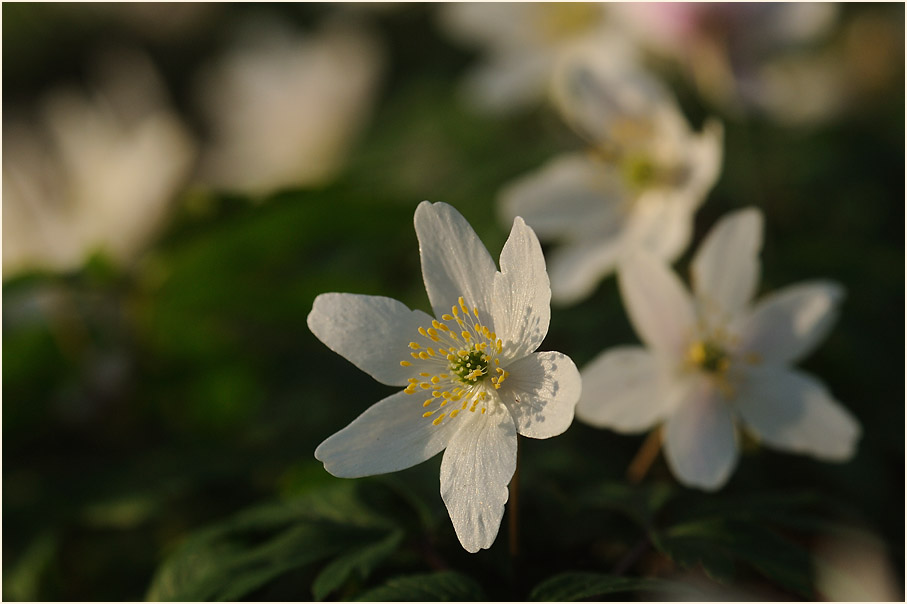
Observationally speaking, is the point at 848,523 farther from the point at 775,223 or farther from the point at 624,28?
the point at 624,28

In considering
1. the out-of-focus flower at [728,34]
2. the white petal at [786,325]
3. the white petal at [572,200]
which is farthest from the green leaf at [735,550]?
the out-of-focus flower at [728,34]

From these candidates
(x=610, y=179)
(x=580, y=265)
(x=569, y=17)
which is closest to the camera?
(x=580, y=265)

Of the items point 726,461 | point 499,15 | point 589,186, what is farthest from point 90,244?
point 726,461

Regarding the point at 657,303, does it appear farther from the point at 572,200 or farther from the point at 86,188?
the point at 86,188

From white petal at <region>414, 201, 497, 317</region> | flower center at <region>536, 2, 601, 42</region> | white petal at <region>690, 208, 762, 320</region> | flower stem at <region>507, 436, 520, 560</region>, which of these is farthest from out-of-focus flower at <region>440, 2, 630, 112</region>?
flower stem at <region>507, 436, 520, 560</region>

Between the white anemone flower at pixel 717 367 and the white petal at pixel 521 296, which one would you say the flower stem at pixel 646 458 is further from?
the white petal at pixel 521 296

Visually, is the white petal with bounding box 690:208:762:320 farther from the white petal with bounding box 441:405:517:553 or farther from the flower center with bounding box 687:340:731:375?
the white petal with bounding box 441:405:517:553

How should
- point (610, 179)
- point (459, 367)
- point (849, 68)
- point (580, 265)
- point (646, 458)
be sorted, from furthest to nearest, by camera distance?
point (849, 68) → point (610, 179) → point (580, 265) → point (646, 458) → point (459, 367)

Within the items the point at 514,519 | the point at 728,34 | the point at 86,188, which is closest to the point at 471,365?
the point at 514,519
